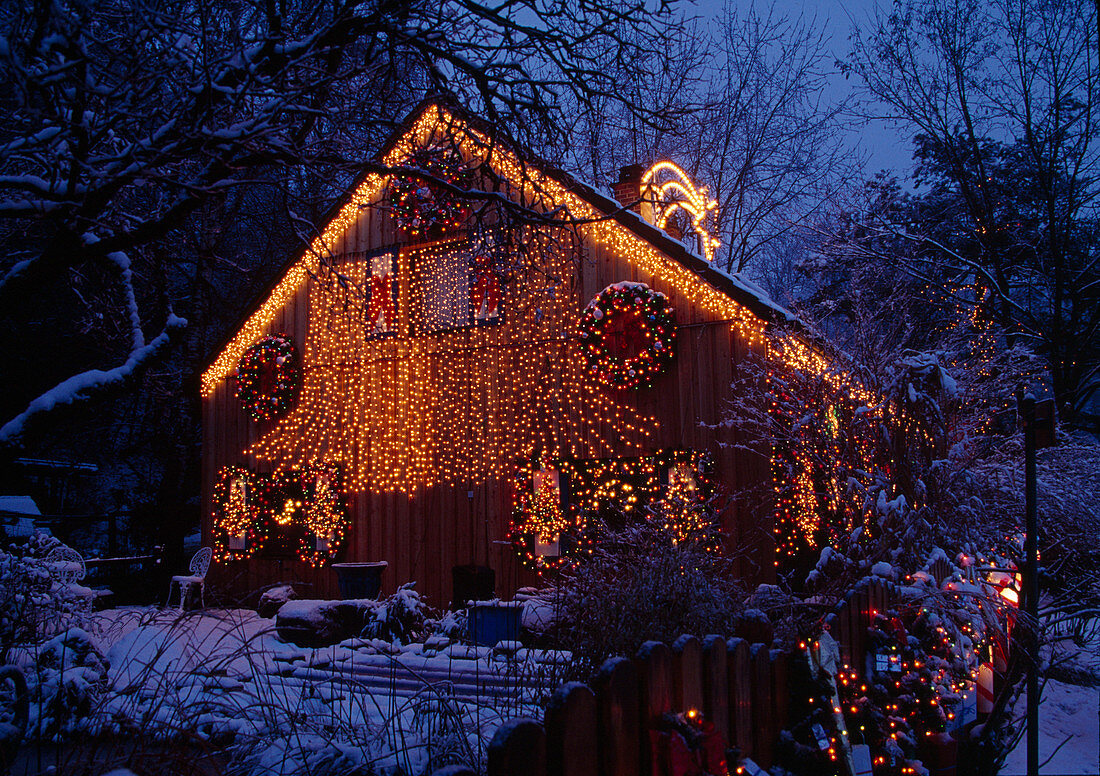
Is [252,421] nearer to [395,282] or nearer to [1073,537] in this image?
[395,282]

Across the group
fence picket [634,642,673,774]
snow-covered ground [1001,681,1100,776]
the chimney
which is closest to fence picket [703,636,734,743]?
fence picket [634,642,673,774]

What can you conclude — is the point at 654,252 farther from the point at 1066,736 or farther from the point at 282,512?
the point at 282,512

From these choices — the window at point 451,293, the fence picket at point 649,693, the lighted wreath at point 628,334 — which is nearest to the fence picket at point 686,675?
the fence picket at point 649,693

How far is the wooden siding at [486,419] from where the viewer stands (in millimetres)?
8898

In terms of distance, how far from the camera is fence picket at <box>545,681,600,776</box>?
2088mm

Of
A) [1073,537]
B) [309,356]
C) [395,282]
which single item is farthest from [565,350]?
[1073,537]

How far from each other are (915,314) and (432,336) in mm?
10410

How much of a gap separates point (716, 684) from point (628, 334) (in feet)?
21.9

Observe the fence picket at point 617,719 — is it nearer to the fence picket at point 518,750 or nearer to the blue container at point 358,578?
the fence picket at point 518,750

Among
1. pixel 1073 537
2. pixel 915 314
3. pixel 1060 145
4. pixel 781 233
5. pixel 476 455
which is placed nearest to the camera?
pixel 1073 537

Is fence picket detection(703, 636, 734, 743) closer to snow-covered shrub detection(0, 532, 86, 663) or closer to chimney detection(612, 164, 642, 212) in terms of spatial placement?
snow-covered shrub detection(0, 532, 86, 663)

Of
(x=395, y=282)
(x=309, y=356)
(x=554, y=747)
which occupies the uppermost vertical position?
(x=395, y=282)

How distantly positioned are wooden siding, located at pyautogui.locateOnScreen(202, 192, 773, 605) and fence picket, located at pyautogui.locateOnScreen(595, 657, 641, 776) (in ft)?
19.9

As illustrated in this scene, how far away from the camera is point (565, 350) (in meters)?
9.89
